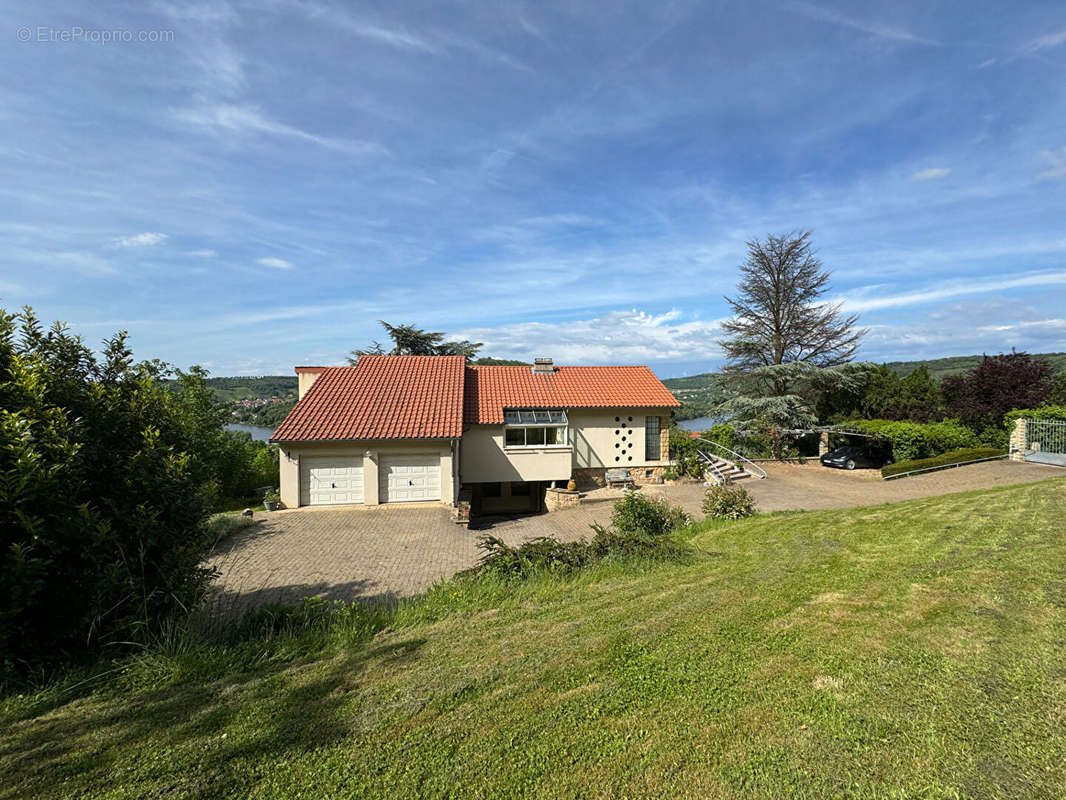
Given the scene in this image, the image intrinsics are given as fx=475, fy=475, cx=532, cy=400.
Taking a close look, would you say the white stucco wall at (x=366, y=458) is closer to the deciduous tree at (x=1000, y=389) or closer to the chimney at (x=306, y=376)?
the chimney at (x=306, y=376)

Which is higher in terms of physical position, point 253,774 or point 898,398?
point 898,398

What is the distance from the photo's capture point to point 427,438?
16984mm

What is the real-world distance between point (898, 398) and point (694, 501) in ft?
69.6

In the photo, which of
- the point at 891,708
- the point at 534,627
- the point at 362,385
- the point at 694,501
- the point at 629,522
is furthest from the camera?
the point at 362,385

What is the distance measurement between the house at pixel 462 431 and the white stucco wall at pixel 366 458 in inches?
1.4

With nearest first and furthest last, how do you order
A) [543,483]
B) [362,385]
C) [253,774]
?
[253,774] < [362,385] < [543,483]

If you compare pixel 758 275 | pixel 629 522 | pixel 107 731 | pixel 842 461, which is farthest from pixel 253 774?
pixel 758 275

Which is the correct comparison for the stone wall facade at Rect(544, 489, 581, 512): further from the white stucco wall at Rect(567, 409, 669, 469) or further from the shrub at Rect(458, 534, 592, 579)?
the shrub at Rect(458, 534, 592, 579)

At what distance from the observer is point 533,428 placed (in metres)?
20.8

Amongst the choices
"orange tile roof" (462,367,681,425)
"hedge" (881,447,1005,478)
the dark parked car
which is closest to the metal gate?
"hedge" (881,447,1005,478)

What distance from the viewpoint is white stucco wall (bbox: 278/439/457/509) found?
16.8 m

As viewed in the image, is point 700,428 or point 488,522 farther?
point 700,428

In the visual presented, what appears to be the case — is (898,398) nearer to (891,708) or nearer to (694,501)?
(694,501)

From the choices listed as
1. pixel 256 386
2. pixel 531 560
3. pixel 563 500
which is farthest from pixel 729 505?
pixel 256 386
